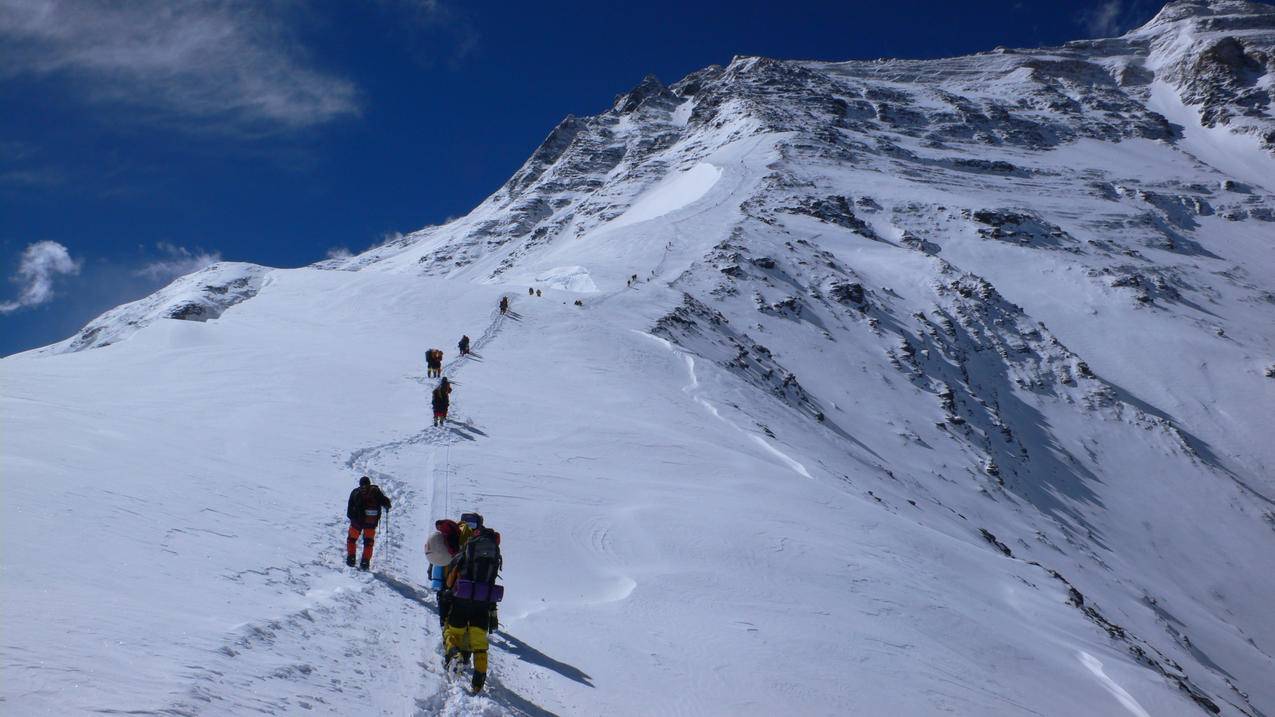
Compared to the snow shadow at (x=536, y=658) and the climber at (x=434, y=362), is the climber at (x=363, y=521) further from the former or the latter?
the climber at (x=434, y=362)

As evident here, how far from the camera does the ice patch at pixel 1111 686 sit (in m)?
10.2

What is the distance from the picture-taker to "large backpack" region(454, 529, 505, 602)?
6.72 m

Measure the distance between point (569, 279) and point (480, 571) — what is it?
41371mm

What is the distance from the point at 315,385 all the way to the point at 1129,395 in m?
54.9

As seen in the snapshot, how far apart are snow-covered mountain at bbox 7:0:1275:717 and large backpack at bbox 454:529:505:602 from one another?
869mm

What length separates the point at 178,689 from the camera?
16.0 ft

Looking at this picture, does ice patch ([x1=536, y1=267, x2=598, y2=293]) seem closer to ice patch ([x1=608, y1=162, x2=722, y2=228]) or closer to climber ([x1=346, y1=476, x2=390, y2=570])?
ice patch ([x1=608, y1=162, x2=722, y2=228])

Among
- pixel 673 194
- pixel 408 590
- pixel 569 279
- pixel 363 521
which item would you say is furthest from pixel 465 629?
pixel 673 194

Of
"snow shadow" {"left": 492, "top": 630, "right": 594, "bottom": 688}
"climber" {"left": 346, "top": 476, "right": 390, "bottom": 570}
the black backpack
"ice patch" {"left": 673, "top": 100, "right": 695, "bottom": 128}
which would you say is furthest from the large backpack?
"ice patch" {"left": 673, "top": 100, "right": 695, "bottom": 128}

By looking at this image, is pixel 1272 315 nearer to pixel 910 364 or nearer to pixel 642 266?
pixel 910 364

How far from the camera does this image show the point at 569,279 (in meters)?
47.4

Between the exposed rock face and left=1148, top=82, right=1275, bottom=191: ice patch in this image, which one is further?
left=1148, top=82, right=1275, bottom=191: ice patch

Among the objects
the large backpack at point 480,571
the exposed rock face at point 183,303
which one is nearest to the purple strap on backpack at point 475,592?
the large backpack at point 480,571

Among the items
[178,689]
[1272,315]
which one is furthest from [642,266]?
[1272,315]
